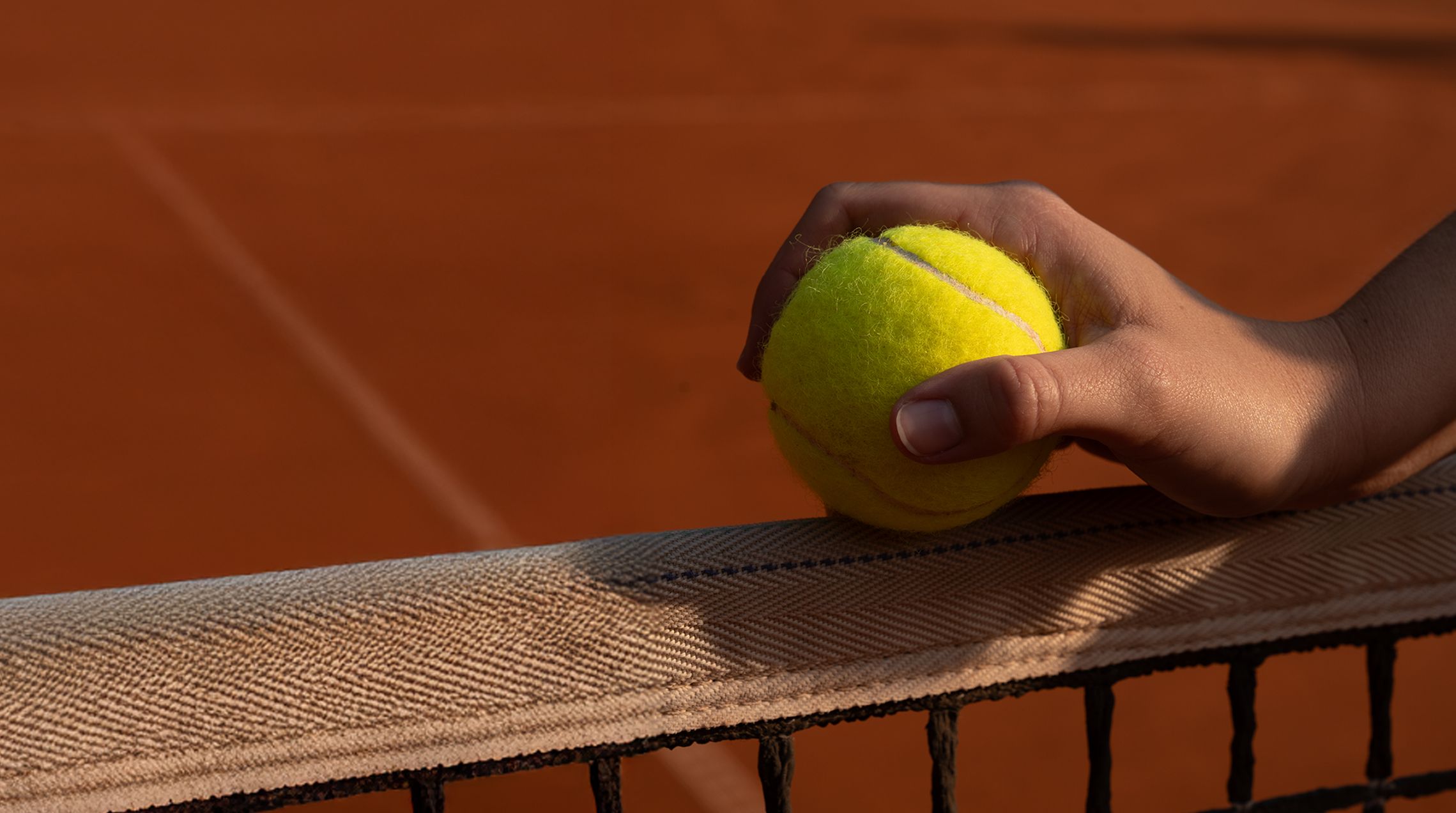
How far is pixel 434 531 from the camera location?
13.6 feet

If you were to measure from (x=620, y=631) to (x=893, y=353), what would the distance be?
0.38 metres

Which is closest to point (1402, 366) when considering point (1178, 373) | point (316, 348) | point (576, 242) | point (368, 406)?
point (1178, 373)

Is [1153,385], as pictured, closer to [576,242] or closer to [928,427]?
[928,427]

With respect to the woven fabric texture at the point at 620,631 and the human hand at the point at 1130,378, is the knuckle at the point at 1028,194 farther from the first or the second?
the woven fabric texture at the point at 620,631

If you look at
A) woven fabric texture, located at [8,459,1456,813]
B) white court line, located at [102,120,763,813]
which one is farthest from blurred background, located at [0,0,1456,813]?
woven fabric texture, located at [8,459,1456,813]

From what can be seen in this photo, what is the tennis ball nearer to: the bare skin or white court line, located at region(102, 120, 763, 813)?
the bare skin

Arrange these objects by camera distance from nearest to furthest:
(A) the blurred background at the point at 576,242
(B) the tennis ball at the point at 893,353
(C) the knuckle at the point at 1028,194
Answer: (B) the tennis ball at the point at 893,353
(C) the knuckle at the point at 1028,194
(A) the blurred background at the point at 576,242

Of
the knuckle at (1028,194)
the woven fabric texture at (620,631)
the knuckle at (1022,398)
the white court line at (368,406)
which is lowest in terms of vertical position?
the woven fabric texture at (620,631)

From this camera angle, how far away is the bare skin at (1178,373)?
0.96 metres

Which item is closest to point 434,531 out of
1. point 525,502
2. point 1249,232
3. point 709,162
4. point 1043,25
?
point 525,502

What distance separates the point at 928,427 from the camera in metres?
0.96

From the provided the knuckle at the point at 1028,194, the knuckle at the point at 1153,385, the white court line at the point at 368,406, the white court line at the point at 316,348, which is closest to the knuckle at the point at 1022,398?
the knuckle at the point at 1153,385

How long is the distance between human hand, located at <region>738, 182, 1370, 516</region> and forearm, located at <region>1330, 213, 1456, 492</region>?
17 millimetres

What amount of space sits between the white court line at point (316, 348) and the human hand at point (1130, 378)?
3099mm
